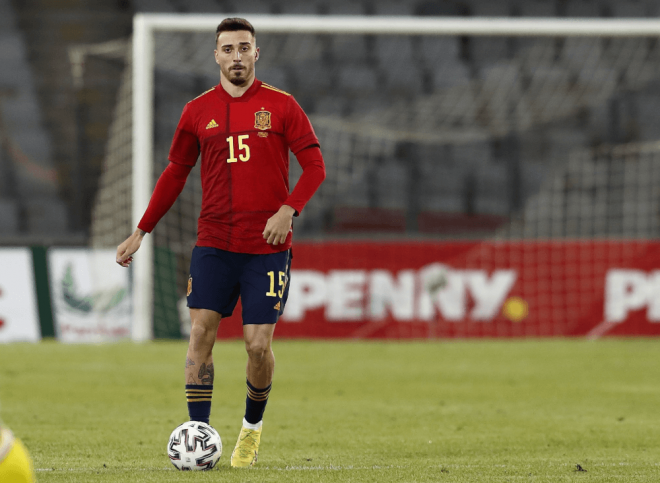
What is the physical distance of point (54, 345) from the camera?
1020 centimetres

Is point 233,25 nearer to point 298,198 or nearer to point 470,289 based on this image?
point 298,198

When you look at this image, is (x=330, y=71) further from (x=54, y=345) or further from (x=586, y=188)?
(x=54, y=345)

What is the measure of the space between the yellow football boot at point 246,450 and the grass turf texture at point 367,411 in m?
0.06

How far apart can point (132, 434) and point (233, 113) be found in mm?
1902

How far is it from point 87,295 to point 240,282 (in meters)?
6.68

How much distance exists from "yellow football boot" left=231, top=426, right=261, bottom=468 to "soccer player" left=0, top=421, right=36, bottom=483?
164 cm

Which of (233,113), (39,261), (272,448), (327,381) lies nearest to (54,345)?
(39,261)

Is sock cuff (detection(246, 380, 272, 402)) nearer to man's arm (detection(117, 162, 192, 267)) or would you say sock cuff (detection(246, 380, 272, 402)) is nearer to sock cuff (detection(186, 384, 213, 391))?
sock cuff (detection(186, 384, 213, 391))

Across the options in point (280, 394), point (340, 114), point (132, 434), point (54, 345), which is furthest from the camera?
point (340, 114)

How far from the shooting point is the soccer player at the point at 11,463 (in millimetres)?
2410

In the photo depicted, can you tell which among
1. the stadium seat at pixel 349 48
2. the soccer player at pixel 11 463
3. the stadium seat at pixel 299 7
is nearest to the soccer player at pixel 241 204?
the soccer player at pixel 11 463

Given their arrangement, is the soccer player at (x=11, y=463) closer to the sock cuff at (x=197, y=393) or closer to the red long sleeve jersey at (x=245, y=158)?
the sock cuff at (x=197, y=393)

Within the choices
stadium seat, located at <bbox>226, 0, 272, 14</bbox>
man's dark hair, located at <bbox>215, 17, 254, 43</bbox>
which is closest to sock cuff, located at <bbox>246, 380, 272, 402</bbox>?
man's dark hair, located at <bbox>215, 17, 254, 43</bbox>

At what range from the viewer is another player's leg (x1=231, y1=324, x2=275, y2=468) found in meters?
4.05
